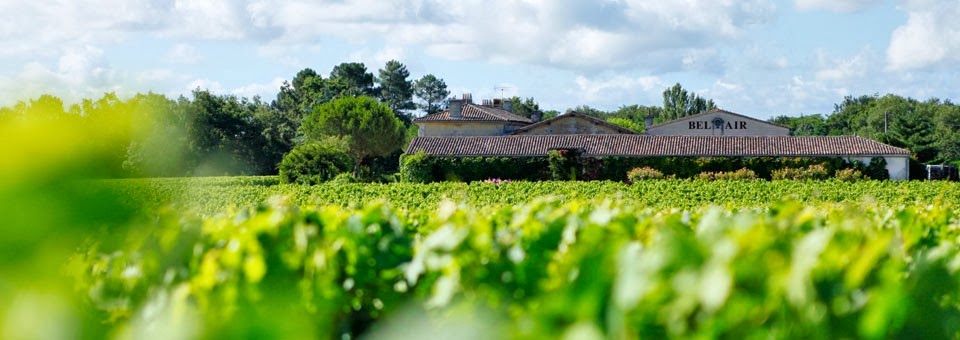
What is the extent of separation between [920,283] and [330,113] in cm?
6374

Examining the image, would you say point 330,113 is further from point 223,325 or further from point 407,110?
point 223,325

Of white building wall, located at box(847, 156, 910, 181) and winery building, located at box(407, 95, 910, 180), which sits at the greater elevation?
winery building, located at box(407, 95, 910, 180)

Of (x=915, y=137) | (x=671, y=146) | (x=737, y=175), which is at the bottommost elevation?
(x=737, y=175)

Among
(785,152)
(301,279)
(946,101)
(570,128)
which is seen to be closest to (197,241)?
(301,279)

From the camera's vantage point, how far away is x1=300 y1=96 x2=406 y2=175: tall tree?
6419 centimetres

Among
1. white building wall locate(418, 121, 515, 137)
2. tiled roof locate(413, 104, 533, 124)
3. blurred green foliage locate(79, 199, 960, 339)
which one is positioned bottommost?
blurred green foliage locate(79, 199, 960, 339)

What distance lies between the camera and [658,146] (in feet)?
144

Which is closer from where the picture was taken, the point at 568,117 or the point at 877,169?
the point at 877,169

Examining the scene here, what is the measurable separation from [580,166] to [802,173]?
32.4 ft

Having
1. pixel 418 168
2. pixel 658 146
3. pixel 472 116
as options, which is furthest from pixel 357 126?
pixel 658 146

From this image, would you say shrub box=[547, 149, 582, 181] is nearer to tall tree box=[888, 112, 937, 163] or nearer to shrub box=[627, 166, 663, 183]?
shrub box=[627, 166, 663, 183]

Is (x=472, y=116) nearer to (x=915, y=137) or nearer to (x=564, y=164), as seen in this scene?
(x=564, y=164)

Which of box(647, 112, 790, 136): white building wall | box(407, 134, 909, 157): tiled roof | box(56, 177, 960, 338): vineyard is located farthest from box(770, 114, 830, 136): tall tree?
box(56, 177, 960, 338): vineyard

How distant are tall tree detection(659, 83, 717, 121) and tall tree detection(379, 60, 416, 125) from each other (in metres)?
31.0
